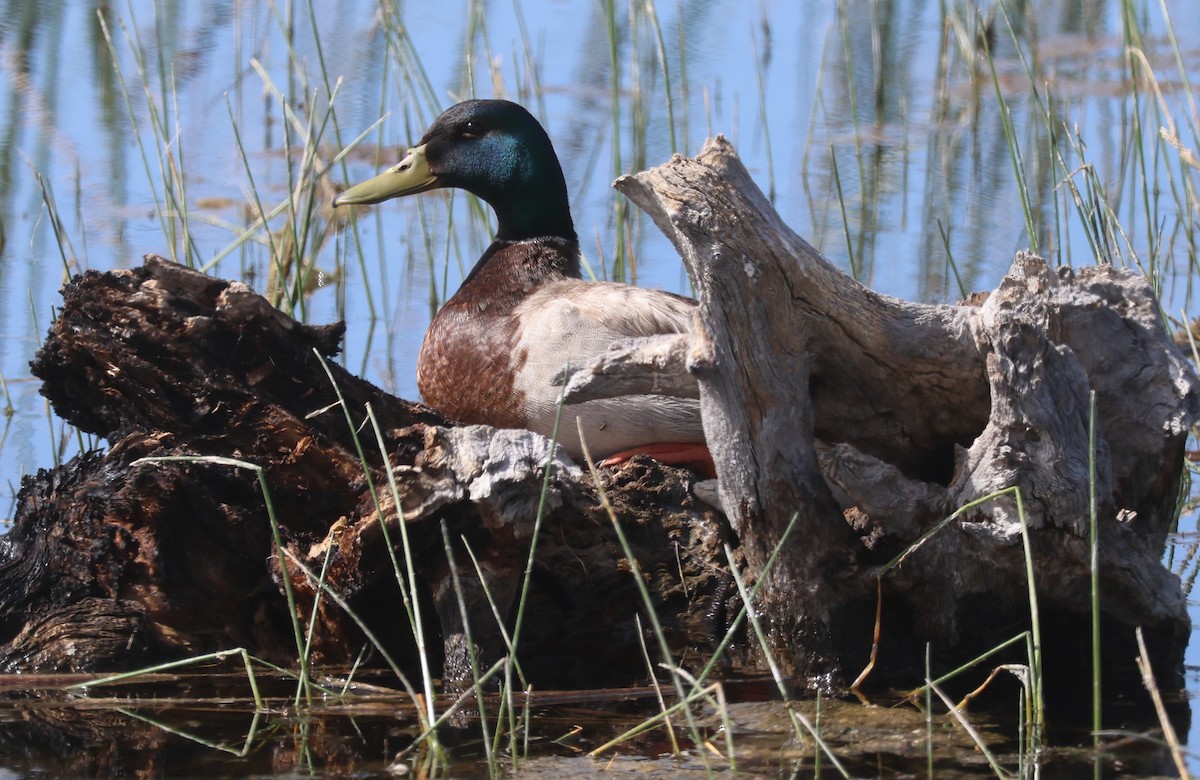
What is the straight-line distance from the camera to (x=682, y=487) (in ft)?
13.2

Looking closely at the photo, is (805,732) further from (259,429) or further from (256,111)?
(256,111)

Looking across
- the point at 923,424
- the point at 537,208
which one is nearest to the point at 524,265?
the point at 537,208

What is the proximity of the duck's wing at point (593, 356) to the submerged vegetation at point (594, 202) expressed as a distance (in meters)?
0.64

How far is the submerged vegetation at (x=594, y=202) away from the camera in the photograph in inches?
125

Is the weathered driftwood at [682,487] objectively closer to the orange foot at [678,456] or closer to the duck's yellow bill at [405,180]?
the orange foot at [678,456]

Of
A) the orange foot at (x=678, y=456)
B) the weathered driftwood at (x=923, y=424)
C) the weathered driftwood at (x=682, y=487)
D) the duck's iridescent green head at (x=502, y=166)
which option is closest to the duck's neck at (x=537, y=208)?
the duck's iridescent green head at (x=502, y=166)

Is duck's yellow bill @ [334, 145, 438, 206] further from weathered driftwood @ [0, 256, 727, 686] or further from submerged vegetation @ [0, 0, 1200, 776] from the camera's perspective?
weathered driftwood @ [0, 256, 727, 686]

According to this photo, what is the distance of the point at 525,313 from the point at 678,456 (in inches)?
24.8

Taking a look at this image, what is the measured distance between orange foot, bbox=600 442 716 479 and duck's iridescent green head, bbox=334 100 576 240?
1.01m

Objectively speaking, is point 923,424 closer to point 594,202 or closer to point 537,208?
point 537,208

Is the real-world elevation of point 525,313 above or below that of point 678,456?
above

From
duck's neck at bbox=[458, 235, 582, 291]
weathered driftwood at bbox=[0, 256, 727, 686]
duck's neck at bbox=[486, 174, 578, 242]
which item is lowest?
weathered driftwood at bbox=[0, 256, 727, 686]

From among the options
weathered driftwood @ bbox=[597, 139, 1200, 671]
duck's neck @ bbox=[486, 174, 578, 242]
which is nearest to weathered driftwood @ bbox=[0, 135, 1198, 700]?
weathered driftwood @ bbox=[597, 139, 1200, 671]

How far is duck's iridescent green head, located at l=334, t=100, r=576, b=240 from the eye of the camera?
199 inches
